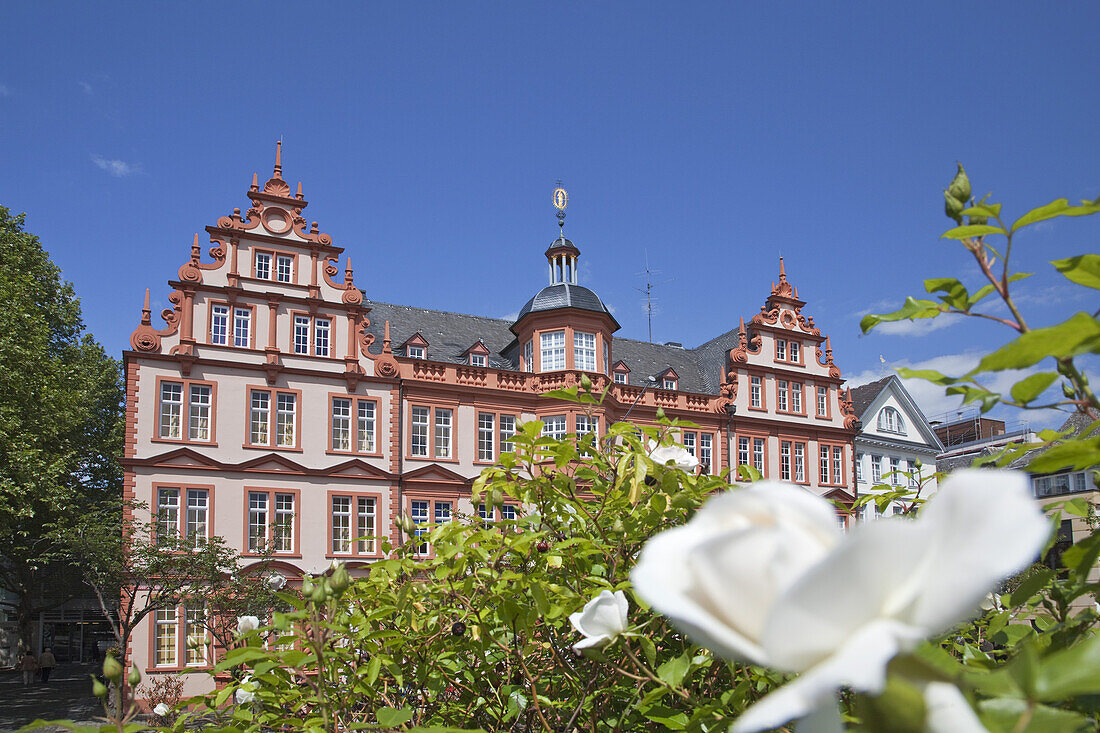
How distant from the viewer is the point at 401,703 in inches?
98.1

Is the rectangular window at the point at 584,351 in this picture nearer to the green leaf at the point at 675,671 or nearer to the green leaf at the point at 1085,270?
the green leaf at the point at 675,671

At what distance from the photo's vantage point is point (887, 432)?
32.2m

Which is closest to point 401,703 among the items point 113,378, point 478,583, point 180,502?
point 478,583

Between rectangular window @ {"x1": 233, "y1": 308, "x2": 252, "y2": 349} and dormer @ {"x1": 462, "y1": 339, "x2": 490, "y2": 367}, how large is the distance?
7.13 meters

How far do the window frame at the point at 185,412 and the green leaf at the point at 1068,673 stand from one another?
70.5 ft

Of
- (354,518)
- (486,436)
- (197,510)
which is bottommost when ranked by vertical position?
(354,518)

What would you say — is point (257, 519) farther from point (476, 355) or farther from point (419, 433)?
point (476, 355)

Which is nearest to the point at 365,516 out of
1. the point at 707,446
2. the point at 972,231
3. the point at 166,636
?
the point at 166,636

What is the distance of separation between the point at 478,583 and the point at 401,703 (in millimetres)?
445

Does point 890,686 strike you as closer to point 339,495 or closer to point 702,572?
point 702,572

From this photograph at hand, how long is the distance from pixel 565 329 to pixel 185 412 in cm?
1119

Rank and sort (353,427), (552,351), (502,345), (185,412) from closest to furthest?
(185,412) < (353,427) < (552,351) < (502,345)

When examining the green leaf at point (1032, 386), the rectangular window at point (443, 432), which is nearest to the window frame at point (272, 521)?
the rectangular window at point (443, 432)

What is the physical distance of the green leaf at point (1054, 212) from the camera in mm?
1080
